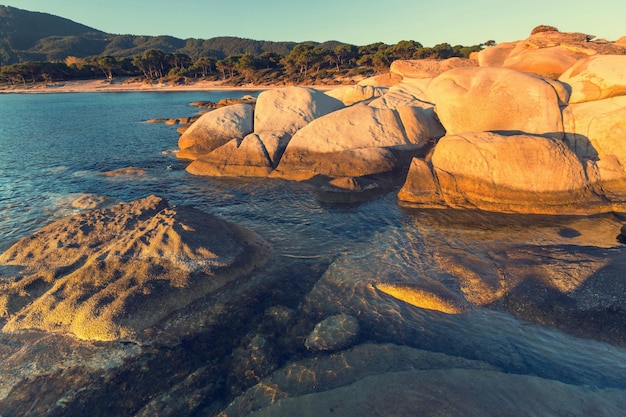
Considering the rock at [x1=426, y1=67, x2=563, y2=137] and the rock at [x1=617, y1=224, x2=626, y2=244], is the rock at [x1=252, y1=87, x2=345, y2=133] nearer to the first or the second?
the rock at [x1=426, y1=67, x2=563, y2=137]

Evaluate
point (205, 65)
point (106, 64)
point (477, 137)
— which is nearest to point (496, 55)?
point (477, 137)

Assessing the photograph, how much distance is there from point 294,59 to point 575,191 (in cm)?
9242

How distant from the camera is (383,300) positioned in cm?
877

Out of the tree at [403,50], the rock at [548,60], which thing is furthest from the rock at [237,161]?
the tree at [403,50]

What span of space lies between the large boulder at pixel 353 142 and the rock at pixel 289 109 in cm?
232

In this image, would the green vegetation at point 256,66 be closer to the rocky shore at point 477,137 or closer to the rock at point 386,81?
the rock at point 386,81

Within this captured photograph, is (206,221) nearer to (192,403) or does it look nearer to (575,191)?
(192,403)

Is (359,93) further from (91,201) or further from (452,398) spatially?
(452,398)

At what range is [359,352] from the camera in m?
7.25

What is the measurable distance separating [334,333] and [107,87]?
117m

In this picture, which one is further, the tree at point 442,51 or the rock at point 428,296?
the tree at point 442,51

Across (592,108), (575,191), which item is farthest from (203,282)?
(592,108)

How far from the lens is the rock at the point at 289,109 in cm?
2208

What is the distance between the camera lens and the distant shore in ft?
312
